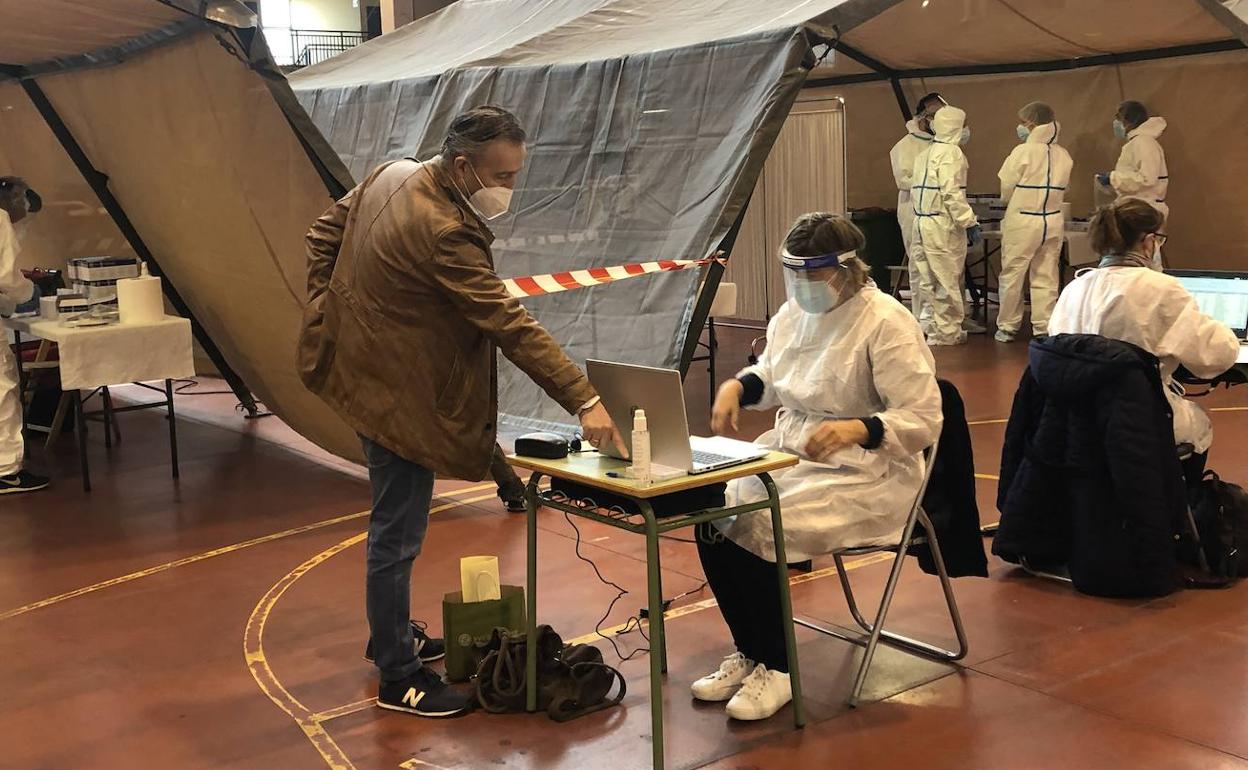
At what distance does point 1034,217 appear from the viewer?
9.13 metres

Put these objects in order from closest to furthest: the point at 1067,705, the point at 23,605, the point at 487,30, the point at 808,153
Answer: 1. the point at 1067,705
2. the point at 23,605
3. the point at 487,30
4. the point at 808,153

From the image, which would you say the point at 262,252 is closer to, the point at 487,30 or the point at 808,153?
the point at 487,30

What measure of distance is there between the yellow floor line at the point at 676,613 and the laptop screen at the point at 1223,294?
1512 mm

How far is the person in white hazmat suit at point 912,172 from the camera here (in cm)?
972

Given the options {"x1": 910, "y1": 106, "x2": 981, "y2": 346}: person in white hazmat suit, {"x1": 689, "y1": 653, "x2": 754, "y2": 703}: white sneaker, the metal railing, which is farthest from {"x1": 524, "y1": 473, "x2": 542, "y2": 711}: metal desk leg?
the metal railing

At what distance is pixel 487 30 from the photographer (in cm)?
873

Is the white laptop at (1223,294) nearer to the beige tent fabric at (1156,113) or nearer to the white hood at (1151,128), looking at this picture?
the white hood at (1151,128)

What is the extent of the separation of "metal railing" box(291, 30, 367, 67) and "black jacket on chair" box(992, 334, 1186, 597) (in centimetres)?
2122

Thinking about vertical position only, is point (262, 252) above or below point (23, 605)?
above

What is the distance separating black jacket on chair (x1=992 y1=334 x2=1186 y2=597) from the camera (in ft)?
12.4

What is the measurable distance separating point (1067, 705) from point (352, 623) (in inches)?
84.0

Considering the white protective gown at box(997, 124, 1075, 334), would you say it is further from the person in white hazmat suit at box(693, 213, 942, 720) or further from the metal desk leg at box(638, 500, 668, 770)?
the metal desk leg at box(638, 500, 668, 770)

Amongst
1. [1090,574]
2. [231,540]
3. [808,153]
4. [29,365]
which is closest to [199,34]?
[231,540]

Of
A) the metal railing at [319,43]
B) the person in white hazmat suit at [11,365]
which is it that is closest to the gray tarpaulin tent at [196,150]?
the person in white hazmat suit at [11,365]
